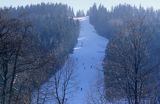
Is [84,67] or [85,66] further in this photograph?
[85,66]

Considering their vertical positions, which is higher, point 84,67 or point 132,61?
point 132,61

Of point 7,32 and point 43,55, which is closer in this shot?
point 7,32

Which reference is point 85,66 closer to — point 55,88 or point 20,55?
point 55,88

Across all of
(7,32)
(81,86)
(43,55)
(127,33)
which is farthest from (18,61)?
(81,86)

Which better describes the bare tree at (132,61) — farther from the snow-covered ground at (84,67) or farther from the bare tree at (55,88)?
the snow-covered ground at (84,67)

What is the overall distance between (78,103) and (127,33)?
259 feet

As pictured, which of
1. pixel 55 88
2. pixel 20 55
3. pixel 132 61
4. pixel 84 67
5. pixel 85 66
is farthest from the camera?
pixel 85 66

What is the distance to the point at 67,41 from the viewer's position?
183 m

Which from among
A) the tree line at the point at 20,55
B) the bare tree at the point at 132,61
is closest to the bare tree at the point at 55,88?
the tree line at the point at 20,55

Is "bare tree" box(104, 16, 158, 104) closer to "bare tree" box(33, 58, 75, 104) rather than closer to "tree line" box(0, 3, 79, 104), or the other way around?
"tree line" box(0, 3, 79, 104)

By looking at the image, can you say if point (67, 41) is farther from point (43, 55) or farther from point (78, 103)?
point (43, 55)

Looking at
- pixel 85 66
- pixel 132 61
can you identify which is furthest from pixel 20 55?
pixel 85 66

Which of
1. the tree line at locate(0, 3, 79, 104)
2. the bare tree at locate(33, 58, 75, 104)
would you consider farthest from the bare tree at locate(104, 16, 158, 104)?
the bare tree at locate(33, 58, 75, 104)

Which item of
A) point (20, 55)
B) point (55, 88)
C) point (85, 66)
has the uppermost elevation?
point (20, 55)
